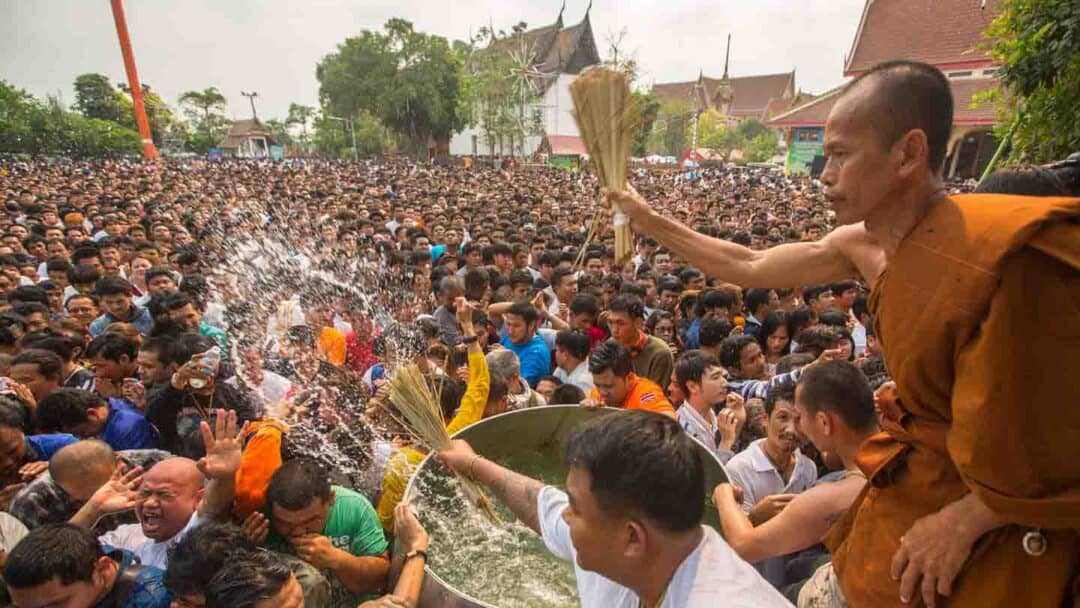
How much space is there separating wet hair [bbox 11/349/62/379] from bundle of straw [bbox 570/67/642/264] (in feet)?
13.1

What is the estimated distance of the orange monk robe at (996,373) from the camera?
1.16m

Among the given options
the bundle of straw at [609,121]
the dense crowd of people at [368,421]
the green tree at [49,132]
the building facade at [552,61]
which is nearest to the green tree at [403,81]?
Answer: the building facade at [552,61]

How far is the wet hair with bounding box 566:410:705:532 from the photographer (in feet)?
4.66

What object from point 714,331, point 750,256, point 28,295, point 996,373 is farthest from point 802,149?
point 996,373

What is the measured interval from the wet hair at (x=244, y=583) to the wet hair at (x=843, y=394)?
6.82 feet

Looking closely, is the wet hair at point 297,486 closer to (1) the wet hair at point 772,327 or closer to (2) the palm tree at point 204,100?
(1) the wet hair at point 772,327

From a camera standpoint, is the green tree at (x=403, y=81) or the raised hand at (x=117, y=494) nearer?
the raised hand at (x=117, y=494)

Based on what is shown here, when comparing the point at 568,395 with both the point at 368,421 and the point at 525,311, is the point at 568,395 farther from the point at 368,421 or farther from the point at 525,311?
the point at 368,421

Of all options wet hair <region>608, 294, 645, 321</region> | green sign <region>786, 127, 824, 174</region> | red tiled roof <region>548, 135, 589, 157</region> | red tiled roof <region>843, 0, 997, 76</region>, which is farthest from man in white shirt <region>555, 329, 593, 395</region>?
red tiled roof <region>548, 135, 589, 157</region>

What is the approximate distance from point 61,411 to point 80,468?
0.93m

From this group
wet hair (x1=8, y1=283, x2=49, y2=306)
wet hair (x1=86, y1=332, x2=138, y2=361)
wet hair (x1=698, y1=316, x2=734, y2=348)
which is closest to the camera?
wet hair (x1=86, y1=332, x2=138, y2=361)

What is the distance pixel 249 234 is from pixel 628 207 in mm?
9540

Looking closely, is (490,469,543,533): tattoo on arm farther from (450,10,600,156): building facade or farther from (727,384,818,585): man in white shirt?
(450,10,600,156): building facade

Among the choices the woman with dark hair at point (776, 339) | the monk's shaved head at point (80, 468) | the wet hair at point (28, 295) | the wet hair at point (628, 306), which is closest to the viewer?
the monk's shaved head at point (80, 468)
